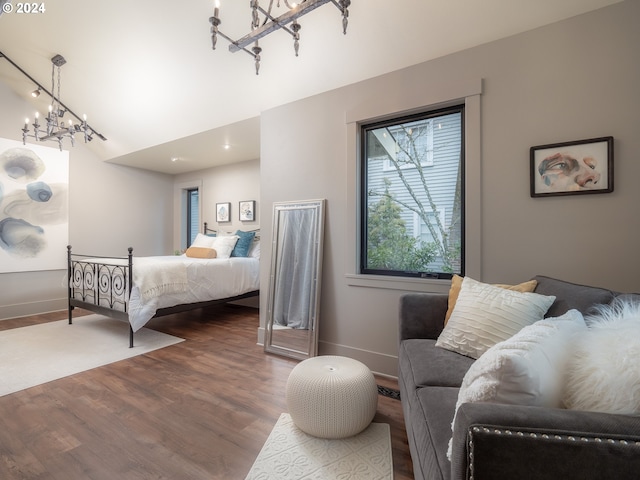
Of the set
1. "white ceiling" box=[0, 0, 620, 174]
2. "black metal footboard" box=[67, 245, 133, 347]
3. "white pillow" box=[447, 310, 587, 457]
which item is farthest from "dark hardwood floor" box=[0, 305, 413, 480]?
"white ceiling" box=[0, 0, 620, 174]

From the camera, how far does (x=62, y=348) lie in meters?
3.15

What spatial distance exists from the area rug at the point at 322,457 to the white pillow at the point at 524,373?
93 cm

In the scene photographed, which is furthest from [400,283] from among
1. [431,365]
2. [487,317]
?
[431,365]

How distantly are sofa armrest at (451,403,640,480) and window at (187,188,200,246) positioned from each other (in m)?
6.29

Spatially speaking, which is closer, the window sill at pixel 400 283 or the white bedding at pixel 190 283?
the window sill at pixel 400 283

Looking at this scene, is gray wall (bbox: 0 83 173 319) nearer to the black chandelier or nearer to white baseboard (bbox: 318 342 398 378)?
the black chandelier

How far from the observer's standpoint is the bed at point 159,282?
3.28 metres

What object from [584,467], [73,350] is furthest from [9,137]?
[584,467]

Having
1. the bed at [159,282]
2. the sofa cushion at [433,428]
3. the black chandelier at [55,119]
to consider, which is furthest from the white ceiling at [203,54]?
the sofa cushion at [433,428]

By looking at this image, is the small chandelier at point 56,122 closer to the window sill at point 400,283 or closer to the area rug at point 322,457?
the window sill at point 400,283

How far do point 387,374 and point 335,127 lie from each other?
223cm

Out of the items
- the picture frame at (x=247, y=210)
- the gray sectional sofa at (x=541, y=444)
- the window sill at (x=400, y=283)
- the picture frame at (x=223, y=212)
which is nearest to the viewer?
the gray sectional sofa at (x=541, y=444)

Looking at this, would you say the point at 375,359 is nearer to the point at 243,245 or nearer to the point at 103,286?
the point at 243,245

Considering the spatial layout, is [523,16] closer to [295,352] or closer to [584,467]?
[584,467]
